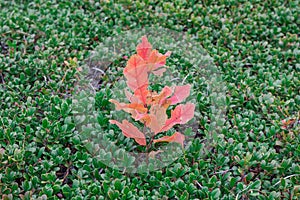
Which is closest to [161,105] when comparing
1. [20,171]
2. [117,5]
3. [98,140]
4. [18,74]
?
[98,140]

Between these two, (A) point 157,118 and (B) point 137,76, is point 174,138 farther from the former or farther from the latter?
(B) point 137,76

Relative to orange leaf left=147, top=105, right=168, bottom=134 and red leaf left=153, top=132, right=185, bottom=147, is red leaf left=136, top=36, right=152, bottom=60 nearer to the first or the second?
orange leaf left=147, top=105, right=168, bottom=134

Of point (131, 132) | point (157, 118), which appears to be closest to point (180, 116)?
point (157, 118)

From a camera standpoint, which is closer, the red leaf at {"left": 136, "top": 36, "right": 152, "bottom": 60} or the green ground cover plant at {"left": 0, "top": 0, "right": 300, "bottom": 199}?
the green ground cover plant at {"left": 0, "top": 0, "right": 300, "bottom": 199}

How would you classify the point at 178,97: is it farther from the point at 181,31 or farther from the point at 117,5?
the point at 117,5

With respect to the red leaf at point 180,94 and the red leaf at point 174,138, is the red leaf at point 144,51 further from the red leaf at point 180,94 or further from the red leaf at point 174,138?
the red leaf at point 174,138

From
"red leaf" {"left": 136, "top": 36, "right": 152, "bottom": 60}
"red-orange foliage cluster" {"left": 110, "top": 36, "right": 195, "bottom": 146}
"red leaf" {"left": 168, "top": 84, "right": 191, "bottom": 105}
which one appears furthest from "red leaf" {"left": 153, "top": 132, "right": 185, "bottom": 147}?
"red leaf" {"left": 136, "top": 36, "right": 152, "bottom": 60}

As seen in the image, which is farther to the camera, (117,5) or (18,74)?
(117,5)
